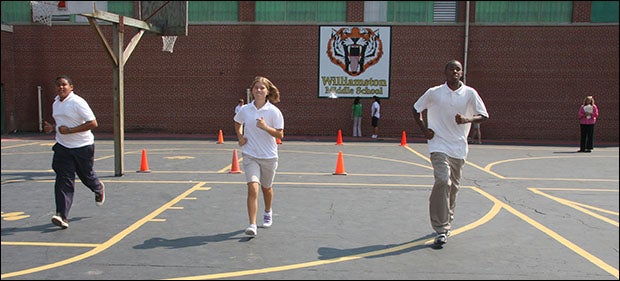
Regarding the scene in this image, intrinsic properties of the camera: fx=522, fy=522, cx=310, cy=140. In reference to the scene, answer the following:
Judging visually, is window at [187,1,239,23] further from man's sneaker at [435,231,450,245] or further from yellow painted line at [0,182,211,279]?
man's sneaker at [435,231,450,245]

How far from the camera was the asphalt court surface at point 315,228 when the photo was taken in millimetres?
4906

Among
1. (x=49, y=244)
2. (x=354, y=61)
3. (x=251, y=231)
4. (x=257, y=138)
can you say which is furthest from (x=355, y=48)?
(x=49, y=244)

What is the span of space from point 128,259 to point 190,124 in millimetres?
20641

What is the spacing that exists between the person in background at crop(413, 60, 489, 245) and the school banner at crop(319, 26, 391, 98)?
1885 cm

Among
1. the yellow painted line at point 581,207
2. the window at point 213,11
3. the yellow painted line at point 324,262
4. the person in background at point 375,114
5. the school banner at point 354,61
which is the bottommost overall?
the yellow painted line at point 581,207

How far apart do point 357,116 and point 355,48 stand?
11.0 feet

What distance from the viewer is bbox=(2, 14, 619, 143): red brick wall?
23.9 m

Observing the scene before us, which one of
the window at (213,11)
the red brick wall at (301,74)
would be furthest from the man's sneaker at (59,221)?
the window at (213,11)

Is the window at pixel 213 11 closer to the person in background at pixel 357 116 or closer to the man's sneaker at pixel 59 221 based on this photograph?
the person in background at pixel 357 116

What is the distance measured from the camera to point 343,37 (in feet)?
80.9

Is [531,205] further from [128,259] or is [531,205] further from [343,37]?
[343,37]

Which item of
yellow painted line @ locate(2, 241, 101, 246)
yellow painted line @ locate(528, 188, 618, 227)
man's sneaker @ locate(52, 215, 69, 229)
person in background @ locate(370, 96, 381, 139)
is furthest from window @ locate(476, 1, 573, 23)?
yellow painted line @ locate(2, 241, 101, 246)

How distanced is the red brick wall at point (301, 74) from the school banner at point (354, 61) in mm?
381

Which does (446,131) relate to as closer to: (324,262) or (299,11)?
(324,262)
